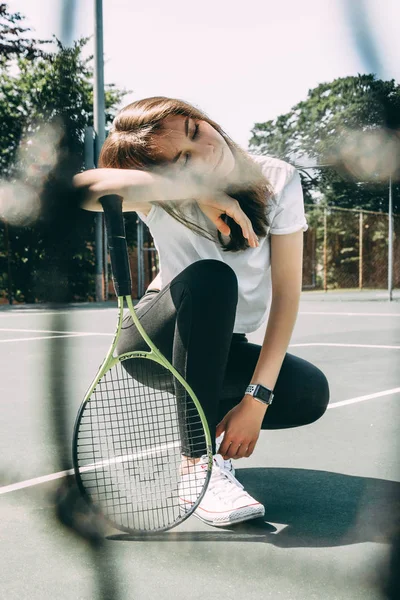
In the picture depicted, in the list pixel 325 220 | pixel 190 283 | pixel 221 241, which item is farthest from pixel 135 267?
pixel 325 220

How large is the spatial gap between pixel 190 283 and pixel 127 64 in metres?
1.08

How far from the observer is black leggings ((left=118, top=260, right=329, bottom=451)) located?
4.97 ft

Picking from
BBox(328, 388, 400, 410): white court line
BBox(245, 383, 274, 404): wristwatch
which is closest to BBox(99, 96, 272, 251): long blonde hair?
BBox(245, 383, 274, 404): wristwatch

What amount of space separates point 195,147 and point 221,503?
1.06 m

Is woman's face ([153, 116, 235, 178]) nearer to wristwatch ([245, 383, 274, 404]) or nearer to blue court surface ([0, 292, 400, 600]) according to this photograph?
blue court surface ([0, 292, 400, 600])

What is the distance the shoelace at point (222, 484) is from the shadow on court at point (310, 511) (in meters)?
0.07

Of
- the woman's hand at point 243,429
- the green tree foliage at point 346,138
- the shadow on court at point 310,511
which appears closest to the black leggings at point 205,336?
the woman's hand at point 243,429

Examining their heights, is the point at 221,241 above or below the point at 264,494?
above

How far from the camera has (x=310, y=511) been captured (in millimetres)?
1753

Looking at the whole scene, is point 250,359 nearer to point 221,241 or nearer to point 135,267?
point 221,241

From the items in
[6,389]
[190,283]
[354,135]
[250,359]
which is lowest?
[6,389]

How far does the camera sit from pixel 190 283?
5.00 ft

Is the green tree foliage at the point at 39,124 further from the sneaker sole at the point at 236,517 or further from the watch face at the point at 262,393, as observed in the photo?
the sneaker sole at the point at 236,517

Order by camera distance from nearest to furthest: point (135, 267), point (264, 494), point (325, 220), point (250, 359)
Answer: point (325, 220)
point (135, 267)
point (250, 359)
point (264, 494)
